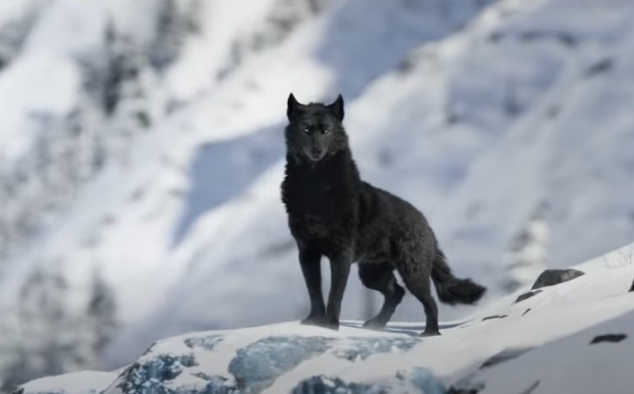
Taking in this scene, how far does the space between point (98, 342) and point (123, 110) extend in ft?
292

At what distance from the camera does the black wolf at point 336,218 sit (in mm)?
10789

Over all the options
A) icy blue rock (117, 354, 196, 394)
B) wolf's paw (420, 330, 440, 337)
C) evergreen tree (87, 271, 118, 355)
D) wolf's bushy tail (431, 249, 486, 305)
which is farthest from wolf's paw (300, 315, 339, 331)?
evergreen tree (87, 271, 118, 355)

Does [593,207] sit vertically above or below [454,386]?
above

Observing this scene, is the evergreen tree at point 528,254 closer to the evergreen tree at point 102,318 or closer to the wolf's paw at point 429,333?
the evergreen tree at point 102,318

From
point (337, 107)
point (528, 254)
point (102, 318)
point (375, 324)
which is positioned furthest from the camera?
point (102, 318)

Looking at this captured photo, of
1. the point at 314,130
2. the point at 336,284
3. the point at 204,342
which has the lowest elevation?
the point at 204,342

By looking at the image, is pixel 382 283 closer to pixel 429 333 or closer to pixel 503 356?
pixel 429 333

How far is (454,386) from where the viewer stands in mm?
9461

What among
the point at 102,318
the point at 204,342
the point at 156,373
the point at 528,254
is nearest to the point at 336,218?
the point at 204,342

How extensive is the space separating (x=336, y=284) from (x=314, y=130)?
1384 mm

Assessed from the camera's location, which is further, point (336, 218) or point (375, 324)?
point (375, 324)

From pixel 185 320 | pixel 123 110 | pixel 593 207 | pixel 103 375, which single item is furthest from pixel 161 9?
pixel 103 375

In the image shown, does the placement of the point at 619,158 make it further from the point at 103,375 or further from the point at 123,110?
the point at 103,375

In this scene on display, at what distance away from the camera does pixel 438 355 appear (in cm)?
993
